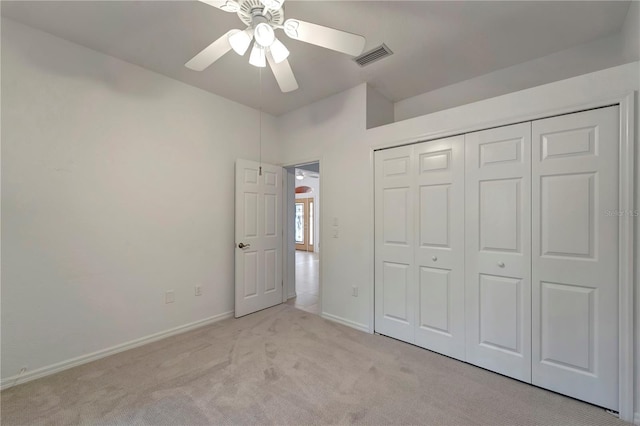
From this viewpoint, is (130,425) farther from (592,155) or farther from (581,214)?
(592,155)

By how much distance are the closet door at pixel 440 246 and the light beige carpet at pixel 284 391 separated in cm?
22

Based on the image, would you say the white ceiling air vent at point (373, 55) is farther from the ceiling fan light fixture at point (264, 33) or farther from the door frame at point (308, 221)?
the door frame at point (308, 221)

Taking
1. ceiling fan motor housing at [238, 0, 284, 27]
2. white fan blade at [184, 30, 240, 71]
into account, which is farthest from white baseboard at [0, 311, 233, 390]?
ceiling fan motor housing at [238, 0, 284, 27]

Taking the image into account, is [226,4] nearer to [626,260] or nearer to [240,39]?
[240,39]

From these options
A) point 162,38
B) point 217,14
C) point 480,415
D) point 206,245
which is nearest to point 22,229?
point 206,245

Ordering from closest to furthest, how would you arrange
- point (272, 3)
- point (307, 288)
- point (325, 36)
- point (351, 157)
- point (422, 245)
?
point (272, 3), point (325, 36), point (422, 245), point (351, 157), point (307, 288)

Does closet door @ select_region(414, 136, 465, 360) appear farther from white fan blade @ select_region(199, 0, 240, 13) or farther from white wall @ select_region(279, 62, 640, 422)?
white fan blade @ select_region(199, 0, 240, 13)

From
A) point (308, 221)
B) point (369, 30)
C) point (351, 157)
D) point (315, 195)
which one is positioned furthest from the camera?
point (308, 221)

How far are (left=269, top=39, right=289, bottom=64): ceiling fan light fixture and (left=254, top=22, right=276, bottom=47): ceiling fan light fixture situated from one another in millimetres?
136

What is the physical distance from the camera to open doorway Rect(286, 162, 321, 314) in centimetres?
409

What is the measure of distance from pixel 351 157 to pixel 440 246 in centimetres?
139

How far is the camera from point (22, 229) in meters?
2.02

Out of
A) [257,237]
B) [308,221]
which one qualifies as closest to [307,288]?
[257,237]

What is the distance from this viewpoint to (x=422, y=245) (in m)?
2.55
